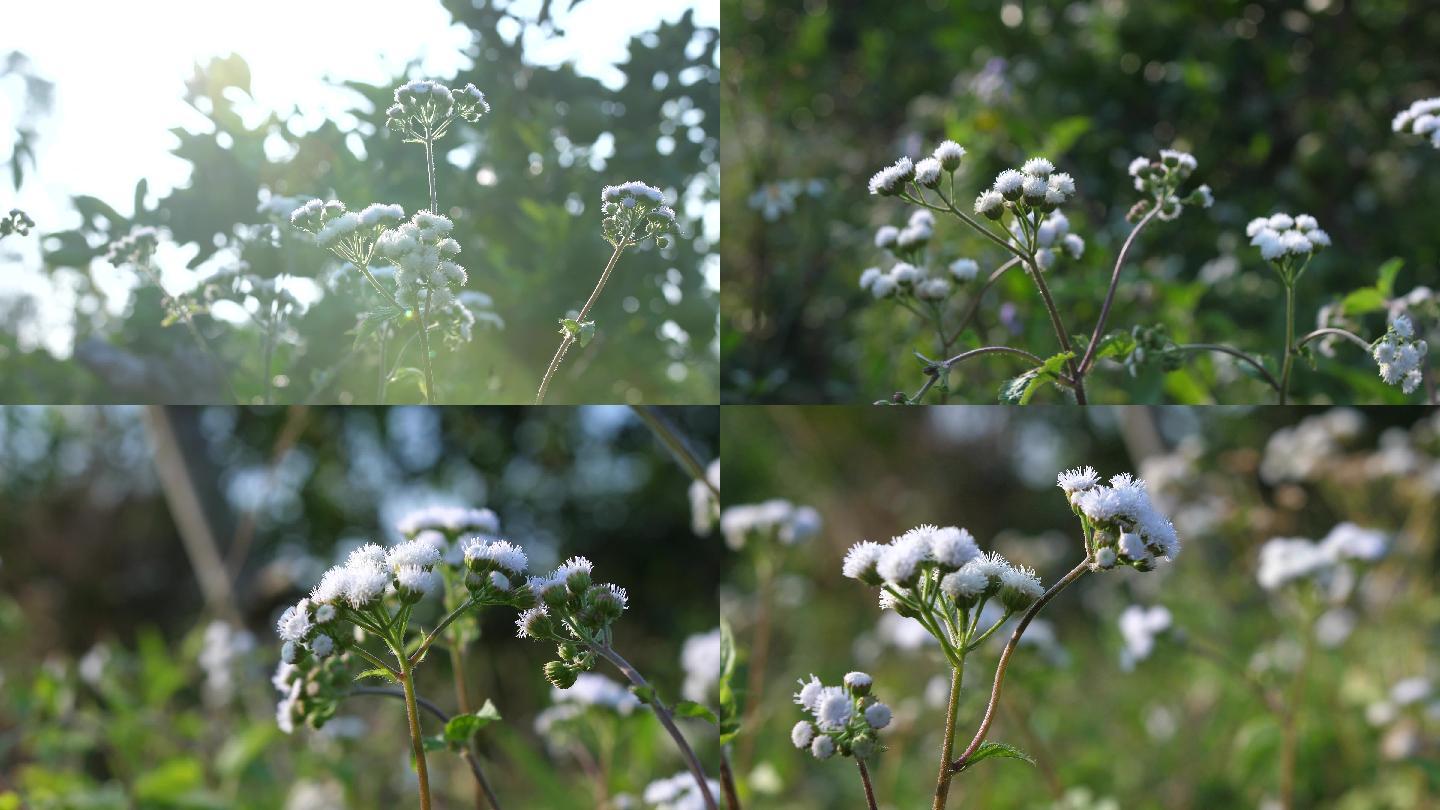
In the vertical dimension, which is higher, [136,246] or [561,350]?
[136,246]

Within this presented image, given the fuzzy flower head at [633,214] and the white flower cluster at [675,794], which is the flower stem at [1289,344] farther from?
the white flower cluster at [675,794]

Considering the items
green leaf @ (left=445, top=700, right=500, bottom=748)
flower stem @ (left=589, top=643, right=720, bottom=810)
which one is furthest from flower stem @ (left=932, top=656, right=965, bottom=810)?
green leaf @ (left=445, top=700, right=500, bottom=748)

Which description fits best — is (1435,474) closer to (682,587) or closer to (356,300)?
(682,587)

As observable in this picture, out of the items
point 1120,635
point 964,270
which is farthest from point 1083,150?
point 964,270

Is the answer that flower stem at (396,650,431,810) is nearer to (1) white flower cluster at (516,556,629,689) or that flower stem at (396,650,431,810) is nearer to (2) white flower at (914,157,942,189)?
(1) white flower cluster at (516,556,629,689)

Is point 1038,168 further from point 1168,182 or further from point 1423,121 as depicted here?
point 1423,121

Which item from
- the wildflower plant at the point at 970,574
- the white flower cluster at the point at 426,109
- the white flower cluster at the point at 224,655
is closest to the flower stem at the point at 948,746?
the wildflower plant at the point at 970,574
